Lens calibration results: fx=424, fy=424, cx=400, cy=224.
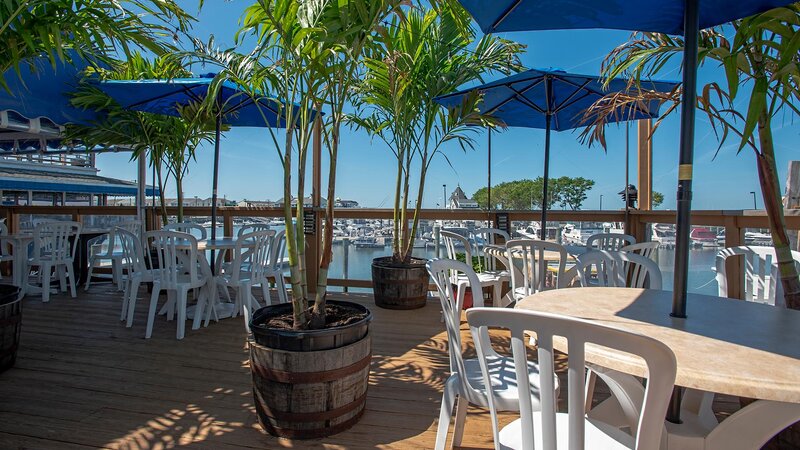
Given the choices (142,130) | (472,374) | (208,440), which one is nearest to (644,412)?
(472,374)

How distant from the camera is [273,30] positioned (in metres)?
2.05

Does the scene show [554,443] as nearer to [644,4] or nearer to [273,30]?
[644,4]

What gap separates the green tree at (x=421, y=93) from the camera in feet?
13.4

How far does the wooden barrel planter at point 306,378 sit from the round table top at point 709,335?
0.88 m

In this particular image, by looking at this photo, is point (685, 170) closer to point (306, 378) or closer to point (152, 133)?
point (306, 378)

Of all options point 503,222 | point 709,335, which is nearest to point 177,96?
point 503,222

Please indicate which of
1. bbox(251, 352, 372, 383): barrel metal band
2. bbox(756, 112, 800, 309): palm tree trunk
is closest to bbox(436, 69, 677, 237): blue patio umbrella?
bbox(756, 112, 800, 309): palm tree trunk

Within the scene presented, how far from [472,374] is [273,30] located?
1.83 meters

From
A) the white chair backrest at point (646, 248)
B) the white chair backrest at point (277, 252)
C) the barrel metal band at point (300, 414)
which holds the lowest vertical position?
the barrel metal band at point (300, 414)

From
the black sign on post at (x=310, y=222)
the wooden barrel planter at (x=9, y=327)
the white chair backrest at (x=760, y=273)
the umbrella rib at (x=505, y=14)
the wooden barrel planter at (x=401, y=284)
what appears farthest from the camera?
the black sign on post at (x=310, y=222)

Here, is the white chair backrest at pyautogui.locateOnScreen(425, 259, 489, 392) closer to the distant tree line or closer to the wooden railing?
the wooden railing

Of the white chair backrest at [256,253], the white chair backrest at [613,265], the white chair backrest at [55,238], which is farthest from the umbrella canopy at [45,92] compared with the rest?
the white chair backrest at [613,265]

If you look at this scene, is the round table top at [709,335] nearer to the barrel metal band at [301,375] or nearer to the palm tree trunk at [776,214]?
the palm tree trunk at [776,214]

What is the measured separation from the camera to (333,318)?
2.30 meters
